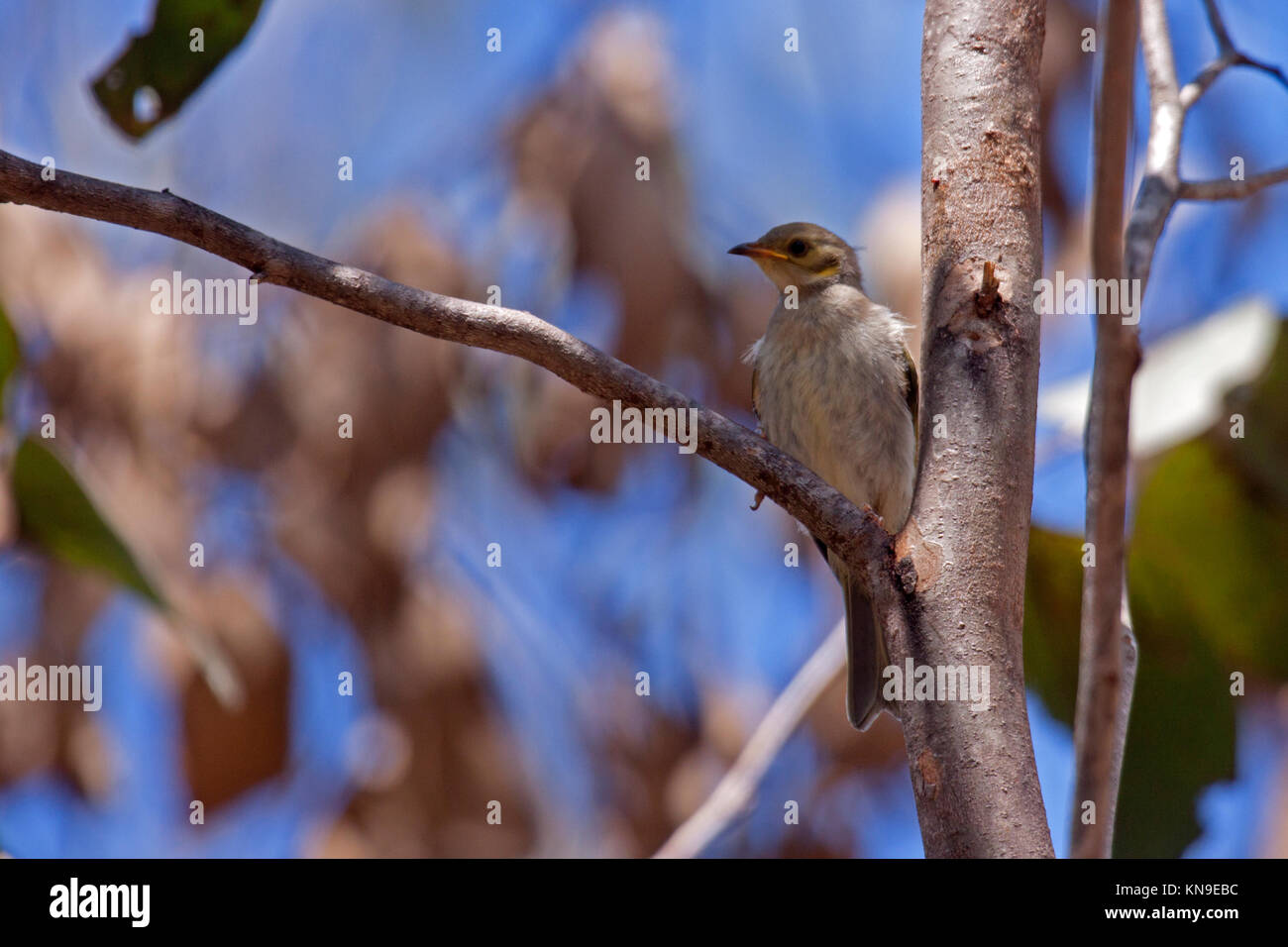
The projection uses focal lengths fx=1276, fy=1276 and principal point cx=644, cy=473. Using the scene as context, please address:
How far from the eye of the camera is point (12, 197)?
1754 mm

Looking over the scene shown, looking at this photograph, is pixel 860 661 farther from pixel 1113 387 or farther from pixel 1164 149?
pixel 1164 149

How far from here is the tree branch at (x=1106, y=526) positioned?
2.41m

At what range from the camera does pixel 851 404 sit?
4.12m

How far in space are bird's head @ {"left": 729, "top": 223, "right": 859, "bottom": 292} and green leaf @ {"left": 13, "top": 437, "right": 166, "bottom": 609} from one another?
242cm

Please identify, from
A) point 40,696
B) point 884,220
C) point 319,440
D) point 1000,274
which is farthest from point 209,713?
point 1000,274

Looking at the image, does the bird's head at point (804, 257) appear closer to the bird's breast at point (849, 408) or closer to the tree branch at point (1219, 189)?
the bird's breast at point (849, 408)

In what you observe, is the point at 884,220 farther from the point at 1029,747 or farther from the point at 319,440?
the point at 1029,747

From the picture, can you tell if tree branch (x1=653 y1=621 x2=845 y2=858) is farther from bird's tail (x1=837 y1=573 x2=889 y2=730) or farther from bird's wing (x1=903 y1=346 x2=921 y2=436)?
bird's wing (x1=903 y1=346 x2=921 y2=436)

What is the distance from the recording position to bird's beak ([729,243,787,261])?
4.63 m

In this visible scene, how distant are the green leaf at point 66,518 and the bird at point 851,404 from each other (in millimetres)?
2058

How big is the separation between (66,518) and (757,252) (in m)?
2.56

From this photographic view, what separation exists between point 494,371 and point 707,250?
1240mm
